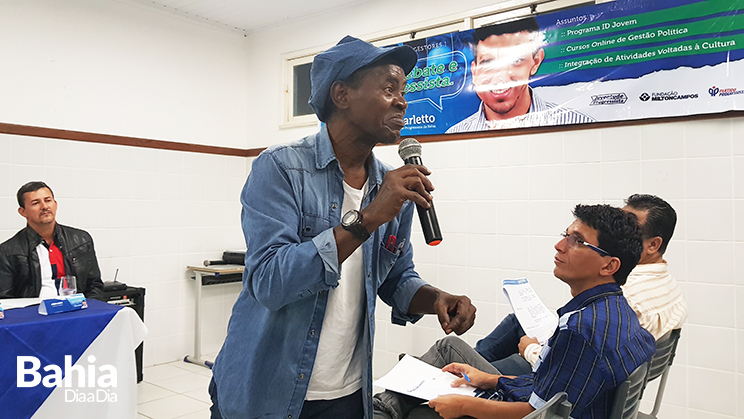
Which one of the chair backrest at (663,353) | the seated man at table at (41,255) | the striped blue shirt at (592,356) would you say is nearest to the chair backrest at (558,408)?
the striped blue shirt at (592,356)

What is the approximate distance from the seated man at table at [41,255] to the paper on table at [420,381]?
2774 mm

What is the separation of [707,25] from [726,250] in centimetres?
131

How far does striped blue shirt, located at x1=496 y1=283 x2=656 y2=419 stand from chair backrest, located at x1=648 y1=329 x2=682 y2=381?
1.13 ft

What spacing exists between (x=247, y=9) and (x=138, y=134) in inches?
61.8

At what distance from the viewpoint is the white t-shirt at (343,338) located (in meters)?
1.28

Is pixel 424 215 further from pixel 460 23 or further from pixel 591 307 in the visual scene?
pixel 460 23

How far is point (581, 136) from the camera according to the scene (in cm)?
345

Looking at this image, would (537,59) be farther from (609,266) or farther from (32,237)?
(32,237)

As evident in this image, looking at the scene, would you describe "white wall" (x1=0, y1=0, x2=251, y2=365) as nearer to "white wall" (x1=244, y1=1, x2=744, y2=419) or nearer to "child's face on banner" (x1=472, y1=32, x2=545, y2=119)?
"white wall" (x1=244, y1=1, x2=744, y2=419)

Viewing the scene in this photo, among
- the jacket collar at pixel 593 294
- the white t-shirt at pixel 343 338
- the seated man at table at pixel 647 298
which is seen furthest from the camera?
the seated man at table at pixel 647 298

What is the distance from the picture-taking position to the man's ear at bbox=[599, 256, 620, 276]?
178cm

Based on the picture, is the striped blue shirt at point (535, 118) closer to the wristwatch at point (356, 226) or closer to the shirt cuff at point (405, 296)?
the shirt cuff at point (405, 296)

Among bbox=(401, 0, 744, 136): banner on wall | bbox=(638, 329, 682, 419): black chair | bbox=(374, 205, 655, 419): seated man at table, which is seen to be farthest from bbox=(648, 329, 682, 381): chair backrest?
bbox=(401, 0, 744, 136): banner on wall

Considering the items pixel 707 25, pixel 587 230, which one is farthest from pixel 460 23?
pixel 587 230
